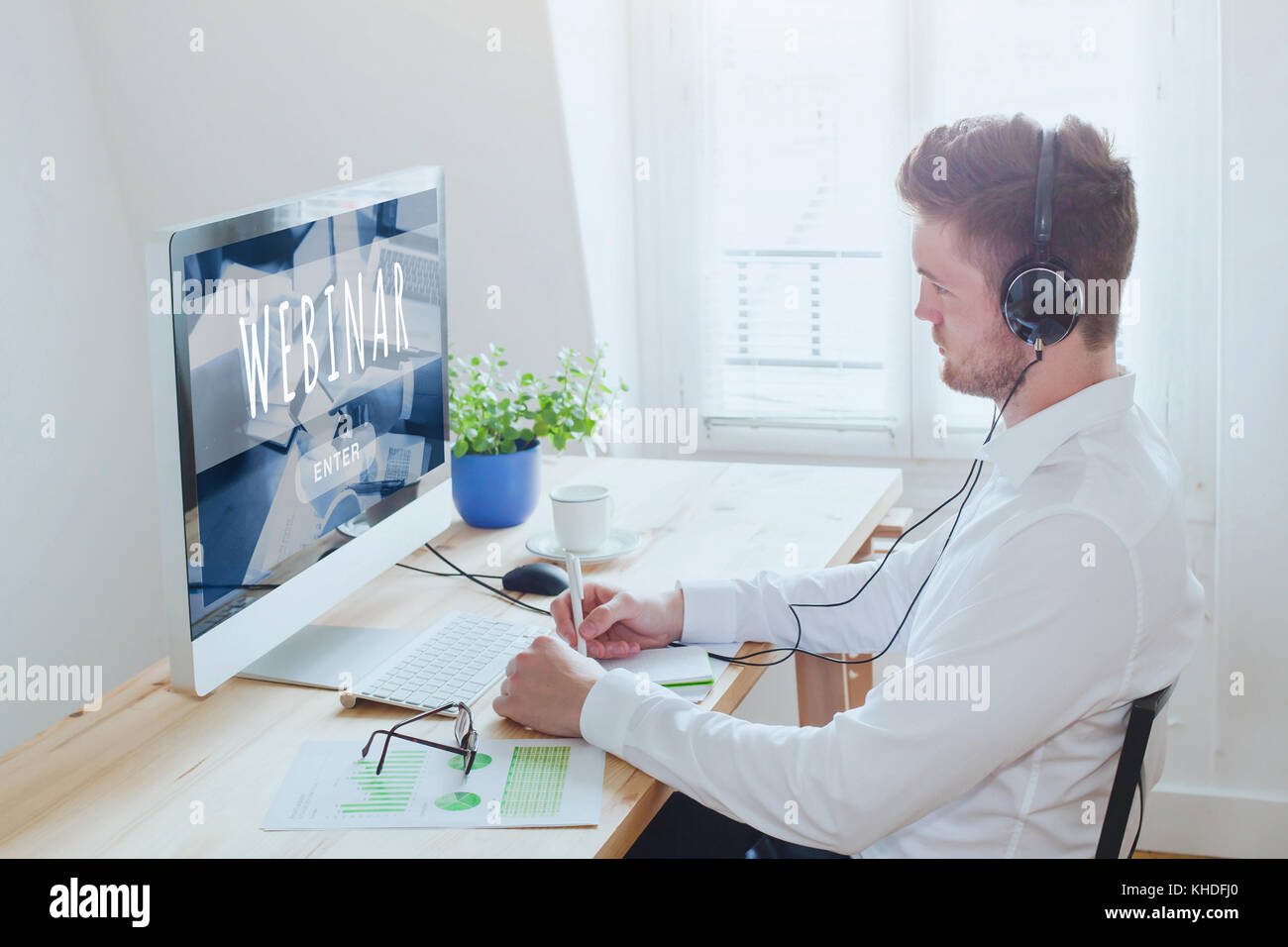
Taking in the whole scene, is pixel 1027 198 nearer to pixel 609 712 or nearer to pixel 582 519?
pixel 609 712

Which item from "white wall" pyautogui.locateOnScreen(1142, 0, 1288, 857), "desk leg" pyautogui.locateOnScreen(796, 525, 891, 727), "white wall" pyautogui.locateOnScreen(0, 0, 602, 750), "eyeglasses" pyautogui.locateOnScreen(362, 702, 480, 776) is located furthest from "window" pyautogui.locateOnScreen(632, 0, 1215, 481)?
"eyeglasses" pyautogui.locateOnScreen(362, 702, 480, 776)

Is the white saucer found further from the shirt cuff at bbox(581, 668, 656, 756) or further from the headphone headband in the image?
the headphone headband

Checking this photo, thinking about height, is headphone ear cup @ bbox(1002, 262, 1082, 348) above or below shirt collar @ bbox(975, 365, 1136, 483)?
above

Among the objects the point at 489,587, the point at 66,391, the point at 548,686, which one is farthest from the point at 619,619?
the point at 66,391

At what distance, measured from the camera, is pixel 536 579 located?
63.4 inches

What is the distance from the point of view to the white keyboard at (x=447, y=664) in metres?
1.30

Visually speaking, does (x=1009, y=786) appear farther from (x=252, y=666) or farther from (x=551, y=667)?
(x=252, y=666)

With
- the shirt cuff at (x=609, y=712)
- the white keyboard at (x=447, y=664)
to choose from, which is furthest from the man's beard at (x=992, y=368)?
the white keyboard at (x=447, y=664)

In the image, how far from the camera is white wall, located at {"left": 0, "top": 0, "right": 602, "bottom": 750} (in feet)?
7.41

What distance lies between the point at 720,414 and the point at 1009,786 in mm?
1665

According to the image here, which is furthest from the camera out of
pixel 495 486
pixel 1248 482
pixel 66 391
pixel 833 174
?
pixel 833 174

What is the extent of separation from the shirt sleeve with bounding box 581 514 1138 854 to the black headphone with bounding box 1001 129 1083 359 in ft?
0.62

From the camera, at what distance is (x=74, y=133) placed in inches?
94.8

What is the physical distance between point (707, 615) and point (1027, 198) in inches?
23.1
